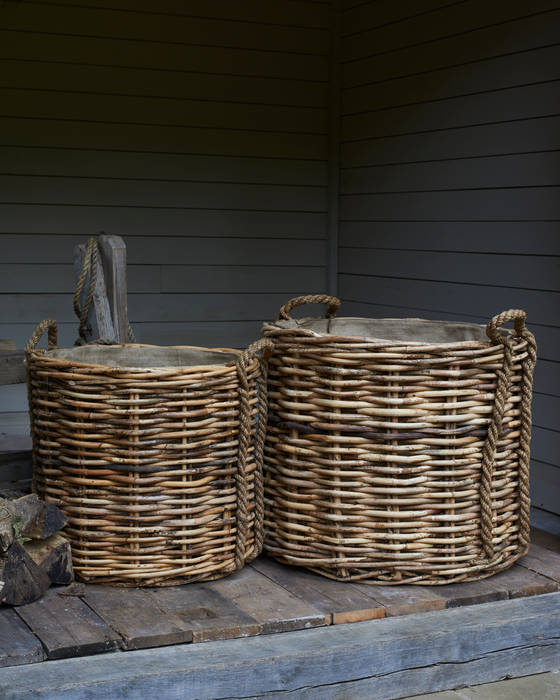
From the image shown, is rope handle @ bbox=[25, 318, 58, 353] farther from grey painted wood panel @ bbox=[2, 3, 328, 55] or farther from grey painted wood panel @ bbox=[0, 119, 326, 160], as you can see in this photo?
grey painted wood panel @ bbox=[2, 3, 328, 55]

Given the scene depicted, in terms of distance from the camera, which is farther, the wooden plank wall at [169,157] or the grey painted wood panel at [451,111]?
the wooden plank wall at [169,157]

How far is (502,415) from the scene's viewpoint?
254 centimetres

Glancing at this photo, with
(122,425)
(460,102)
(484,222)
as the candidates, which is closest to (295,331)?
(122,425)

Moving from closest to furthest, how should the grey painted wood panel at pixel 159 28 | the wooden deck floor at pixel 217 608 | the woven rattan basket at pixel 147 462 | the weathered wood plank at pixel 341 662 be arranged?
the weathered wood plank at pixel 341 662 < the wooden deck floor at pixel 217 608 < the woven rattan basket at pixel 147 462 < the grey painted wood panel at pixel 159 28

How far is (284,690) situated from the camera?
2.21 metres

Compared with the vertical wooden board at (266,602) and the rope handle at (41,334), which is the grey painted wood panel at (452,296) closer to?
the vertical wooden board at (266,602)

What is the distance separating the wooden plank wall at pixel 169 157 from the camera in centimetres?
453

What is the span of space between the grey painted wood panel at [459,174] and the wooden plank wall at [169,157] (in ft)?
1.18

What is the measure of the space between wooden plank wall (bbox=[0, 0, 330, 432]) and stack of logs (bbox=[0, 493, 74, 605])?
228cm

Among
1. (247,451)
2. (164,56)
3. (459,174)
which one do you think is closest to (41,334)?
(247,451)

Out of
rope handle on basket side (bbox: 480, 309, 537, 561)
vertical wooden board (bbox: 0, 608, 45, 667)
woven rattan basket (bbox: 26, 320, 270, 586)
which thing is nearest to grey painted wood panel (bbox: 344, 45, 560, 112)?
rope handle on basket side (bbox: 480, 309, 537, 561)

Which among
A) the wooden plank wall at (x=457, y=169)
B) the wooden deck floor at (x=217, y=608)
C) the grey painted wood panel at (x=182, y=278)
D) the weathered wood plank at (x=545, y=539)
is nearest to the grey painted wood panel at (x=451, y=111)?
the wooden plank wall at (x=457, y=169)

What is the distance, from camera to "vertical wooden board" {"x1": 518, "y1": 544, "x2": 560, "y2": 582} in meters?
2.72

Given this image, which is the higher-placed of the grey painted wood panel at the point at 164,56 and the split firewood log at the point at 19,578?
the grey painted wood panel at the point at 164,56
